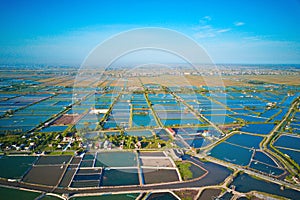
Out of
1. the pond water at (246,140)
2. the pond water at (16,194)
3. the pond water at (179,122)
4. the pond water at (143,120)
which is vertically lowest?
the pond water at (16,194)

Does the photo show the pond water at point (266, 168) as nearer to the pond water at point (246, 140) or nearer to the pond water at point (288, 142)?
the pond water at point (246, 140)

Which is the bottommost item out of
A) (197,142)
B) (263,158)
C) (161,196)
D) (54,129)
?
(161,196)

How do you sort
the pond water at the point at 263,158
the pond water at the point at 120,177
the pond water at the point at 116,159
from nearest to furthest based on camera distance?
the pond water at the point at 120,177, the pond water at the point at 116,159, the pond water at the point at 263,158

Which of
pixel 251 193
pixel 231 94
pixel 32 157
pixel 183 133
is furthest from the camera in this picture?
pixel 231 94

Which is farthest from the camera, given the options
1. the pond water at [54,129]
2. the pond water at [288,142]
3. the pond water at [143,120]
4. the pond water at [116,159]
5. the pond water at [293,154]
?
the pond water at [143,120]

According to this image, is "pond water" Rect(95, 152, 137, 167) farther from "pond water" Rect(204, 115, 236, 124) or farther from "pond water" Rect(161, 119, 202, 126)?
"pond water" Rect(204, 115, 236, 124)

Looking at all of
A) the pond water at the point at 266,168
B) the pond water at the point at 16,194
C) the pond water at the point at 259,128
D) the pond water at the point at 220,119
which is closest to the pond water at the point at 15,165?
the pond water at the point at 16,194

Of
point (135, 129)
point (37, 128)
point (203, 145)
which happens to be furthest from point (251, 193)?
point (37, 128)

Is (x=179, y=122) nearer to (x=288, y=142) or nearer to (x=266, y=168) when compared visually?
(x=288, y=142)

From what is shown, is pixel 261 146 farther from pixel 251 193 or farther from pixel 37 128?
pixel 37 128

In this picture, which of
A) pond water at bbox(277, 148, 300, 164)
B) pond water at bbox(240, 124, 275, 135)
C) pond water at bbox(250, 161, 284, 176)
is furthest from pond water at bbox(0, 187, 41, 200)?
pond water at bbox(240, 124, 275, 135)

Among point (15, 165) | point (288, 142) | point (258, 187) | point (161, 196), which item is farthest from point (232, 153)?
point (15, 165)
